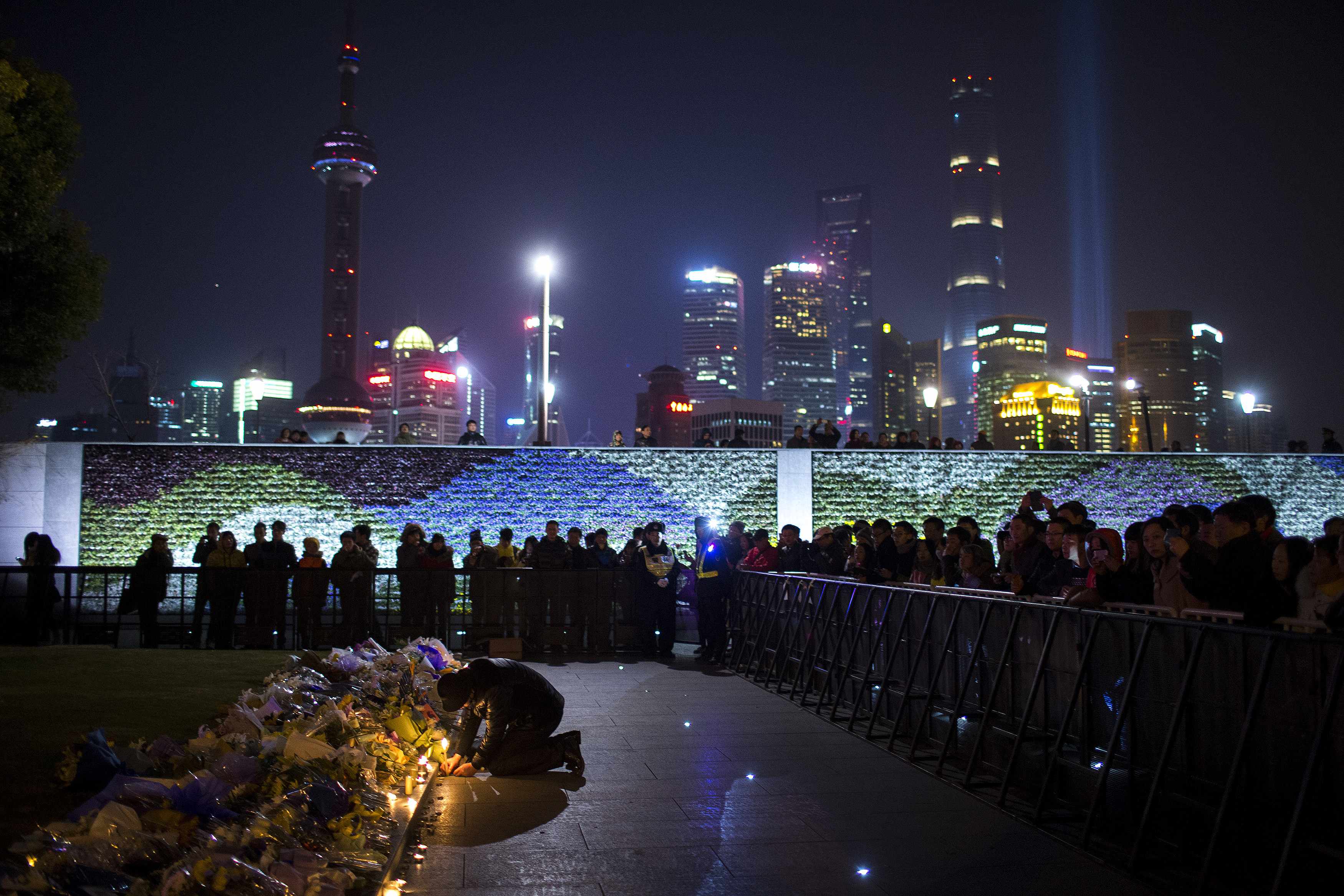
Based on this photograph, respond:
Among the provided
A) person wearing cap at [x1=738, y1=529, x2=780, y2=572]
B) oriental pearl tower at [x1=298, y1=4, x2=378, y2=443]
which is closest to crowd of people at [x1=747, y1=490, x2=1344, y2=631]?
person wearing cap at [x1=738, y1=529, x2=780, y2=572]

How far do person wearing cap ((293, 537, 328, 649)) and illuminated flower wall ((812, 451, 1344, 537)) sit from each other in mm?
14018

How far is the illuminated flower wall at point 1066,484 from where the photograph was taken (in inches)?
1061

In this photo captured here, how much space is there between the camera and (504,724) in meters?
7.83

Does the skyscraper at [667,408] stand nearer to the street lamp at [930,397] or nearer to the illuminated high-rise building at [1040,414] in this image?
the illuminated high-rise building at [1040,414]

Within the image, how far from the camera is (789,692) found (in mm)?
12203

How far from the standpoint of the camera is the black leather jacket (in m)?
7.77

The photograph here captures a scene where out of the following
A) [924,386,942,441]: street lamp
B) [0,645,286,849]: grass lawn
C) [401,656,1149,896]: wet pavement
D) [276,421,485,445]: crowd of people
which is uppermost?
[924,386,942,441]: street lamp

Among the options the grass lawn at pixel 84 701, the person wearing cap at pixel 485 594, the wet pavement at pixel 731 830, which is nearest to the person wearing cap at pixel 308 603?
the grass lawn at pixel 84 701

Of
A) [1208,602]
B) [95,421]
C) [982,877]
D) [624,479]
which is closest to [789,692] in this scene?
[1208,602]

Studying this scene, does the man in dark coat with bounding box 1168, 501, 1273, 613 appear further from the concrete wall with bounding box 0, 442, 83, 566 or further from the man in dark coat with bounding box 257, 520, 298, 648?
the concrete wall with bounding box 0, 442, 83, 566

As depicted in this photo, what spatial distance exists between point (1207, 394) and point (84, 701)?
181 metres

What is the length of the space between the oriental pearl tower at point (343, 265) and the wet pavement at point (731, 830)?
137m

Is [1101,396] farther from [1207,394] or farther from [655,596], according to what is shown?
[655,596]

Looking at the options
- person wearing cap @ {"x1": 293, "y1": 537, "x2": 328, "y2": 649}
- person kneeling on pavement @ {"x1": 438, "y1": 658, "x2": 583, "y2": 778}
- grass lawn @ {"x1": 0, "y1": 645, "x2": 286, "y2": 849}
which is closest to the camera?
grass lawn @ {"x1": 0, "y1": 645, "x2": 286, "y2": 849}
